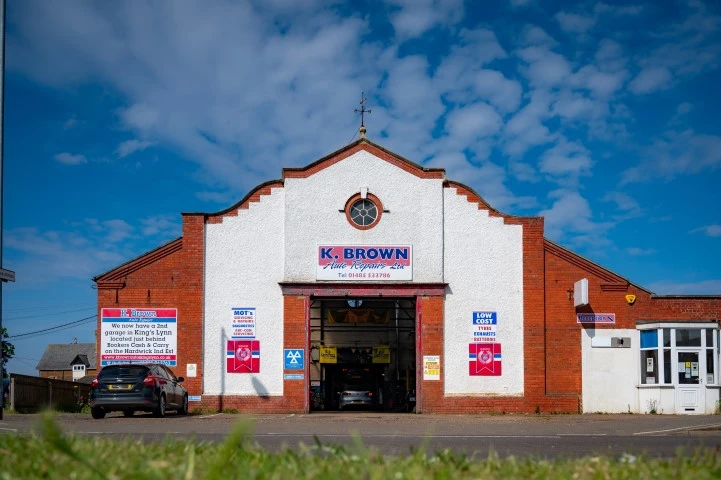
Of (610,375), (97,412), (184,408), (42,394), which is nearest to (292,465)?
(97,412)

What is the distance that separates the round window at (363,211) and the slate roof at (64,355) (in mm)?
91258

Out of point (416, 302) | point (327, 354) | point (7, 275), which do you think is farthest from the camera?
point (327, 354)

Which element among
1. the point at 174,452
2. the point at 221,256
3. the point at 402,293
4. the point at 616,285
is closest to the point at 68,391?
the point at 221,256

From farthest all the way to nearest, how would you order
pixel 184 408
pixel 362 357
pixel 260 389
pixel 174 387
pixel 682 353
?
pixel 362 357, pixel 682 353, pixel 260 389, pixel 184 408, pixel 174 387

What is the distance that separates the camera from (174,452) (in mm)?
5992

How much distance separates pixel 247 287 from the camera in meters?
26.0

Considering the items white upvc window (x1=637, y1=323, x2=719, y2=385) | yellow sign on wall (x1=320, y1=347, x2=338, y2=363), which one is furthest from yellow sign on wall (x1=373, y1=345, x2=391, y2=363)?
white upvc window (x1=637, y1=323, x2=719, y2=385)

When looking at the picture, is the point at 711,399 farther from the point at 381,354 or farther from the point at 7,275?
the point at 7,275

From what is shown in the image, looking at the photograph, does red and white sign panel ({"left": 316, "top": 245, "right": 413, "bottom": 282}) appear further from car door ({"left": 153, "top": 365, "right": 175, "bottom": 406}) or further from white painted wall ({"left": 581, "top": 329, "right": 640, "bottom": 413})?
white painted wall ({"left": 581, "top": 329, "right": 640, "bottom": 413})

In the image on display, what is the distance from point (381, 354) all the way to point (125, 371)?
1370cm

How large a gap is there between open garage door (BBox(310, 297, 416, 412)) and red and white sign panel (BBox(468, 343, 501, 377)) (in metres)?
6.74

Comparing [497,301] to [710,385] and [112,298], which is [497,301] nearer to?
[710,385]

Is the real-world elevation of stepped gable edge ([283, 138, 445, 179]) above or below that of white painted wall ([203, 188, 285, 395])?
above

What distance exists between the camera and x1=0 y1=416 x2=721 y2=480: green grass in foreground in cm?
442
